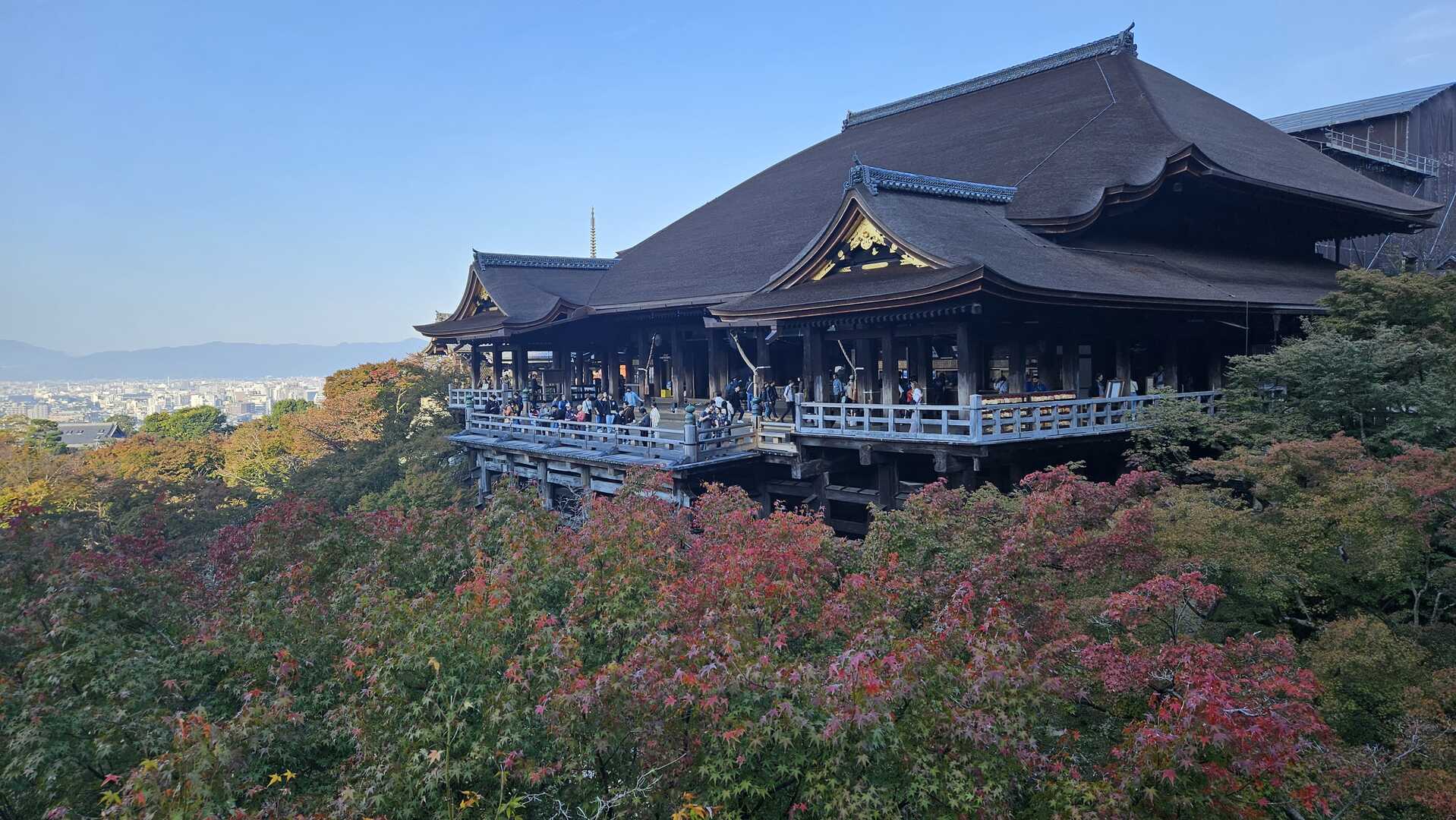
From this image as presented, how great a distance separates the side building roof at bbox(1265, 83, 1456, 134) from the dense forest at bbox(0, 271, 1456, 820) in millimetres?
24689

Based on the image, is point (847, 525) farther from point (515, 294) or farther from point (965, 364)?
point (515, 294)

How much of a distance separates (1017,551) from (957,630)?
2.59 meters

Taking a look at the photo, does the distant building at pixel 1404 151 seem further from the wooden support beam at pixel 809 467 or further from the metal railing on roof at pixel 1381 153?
the wooden support beam at pixel 809 467

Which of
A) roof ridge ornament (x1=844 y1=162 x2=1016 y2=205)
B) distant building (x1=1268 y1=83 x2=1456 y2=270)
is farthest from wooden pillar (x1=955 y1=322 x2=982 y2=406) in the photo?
distant building (x1=1268 y1=83 x2=1456 y2=270)

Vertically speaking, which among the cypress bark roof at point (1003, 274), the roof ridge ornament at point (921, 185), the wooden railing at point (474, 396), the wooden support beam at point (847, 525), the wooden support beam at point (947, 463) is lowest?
the wooden support beam at point (847, 525)

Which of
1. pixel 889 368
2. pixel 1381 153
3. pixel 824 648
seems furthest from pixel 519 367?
pixel 1381 153

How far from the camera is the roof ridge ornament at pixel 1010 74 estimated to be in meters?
25.9

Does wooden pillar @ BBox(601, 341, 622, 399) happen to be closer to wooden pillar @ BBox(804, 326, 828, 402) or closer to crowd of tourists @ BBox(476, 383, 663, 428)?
crowd of tourists @ BBox(476, 383, 663, 428)

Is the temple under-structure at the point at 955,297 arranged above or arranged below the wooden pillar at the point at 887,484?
A: above

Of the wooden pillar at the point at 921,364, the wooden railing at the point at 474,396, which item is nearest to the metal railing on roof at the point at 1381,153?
the wooden pillar at the point at 921,364

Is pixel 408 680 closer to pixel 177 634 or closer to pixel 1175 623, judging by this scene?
pixel 177 634

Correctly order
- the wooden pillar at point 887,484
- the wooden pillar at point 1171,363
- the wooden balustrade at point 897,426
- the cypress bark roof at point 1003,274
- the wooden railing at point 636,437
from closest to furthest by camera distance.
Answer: the wooden balustrade at point 897,426, the cypress bark roof at point 1003,274, the wooden pillar at point 887,484, the wooden railing at point 636,437, the wooden pillar at point 1171,363

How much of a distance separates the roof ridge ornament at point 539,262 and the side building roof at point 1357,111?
29709 millimetres

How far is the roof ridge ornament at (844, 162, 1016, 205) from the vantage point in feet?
53.2
